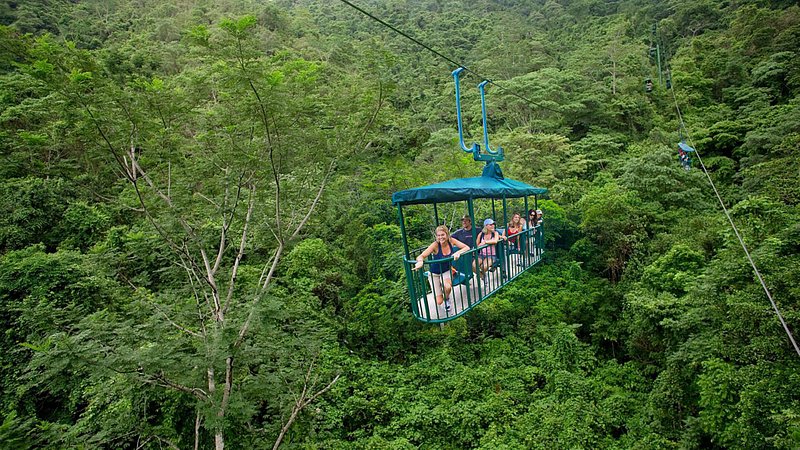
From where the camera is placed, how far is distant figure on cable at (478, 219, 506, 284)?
4.68m

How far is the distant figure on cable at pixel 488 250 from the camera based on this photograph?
4.68m

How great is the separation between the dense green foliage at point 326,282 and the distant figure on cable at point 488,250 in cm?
225

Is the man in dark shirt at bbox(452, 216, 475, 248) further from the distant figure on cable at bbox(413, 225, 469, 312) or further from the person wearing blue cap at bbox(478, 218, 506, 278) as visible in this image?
the distant figure on cable at bbox(413, 225, 469, 312)

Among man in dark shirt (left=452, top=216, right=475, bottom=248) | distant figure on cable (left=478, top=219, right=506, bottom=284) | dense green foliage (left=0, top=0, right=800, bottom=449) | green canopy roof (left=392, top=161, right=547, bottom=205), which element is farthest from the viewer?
man in dark shirt (left=452, top=216, right=475, bottom=248)

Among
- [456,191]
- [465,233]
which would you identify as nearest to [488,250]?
[465,233]

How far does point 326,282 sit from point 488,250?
499 centimetres

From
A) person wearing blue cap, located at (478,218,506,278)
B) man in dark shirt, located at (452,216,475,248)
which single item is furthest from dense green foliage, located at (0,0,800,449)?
person wearing blue cap, located at (478,218,506,278)

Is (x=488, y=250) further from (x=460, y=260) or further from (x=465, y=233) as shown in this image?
(x=460, y=260)

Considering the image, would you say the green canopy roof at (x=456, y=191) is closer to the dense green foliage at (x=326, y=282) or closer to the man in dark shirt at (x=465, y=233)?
the man in dark shirt at (x=465, y=233)

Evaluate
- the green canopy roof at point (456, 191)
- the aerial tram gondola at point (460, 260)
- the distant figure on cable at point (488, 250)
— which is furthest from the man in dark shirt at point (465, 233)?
the green canopy roof at point (456, 191)

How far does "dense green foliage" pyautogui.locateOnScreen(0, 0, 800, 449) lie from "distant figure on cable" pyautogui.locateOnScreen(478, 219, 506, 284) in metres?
2.25

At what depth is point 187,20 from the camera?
866 inches

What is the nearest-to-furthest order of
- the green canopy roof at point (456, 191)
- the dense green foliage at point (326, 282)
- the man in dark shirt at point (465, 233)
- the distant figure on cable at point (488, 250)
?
the green canopy roof at point (456, 191) < the dense green foliage at point (326, 282) < the distant figure on cable at point (488, 250) < the man in dark shirt at point (465, 233)

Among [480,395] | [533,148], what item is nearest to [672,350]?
[480,395]
